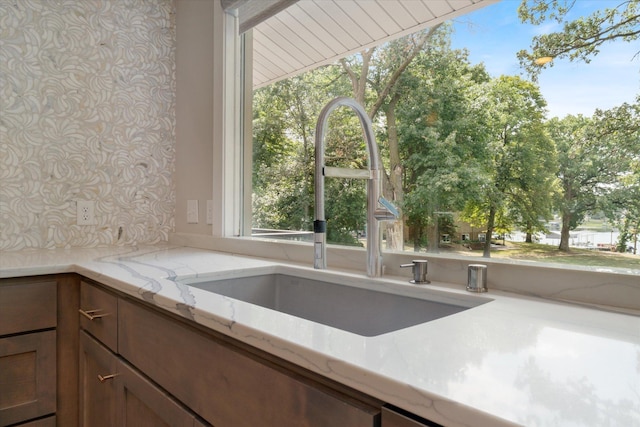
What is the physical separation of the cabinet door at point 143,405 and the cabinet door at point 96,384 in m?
0.06

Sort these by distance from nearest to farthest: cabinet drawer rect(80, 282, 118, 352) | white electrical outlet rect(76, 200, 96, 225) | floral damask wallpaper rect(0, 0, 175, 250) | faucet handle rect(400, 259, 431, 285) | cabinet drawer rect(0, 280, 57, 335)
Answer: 1. faucet handle rect(400, 259, 431, 285)
2. cabinet drawer rect(80, 282, 118, 352)
3. cabinet drawer rect(0, 280, 57, 335)
4. floral damask wallpaper rect(0, 0, 175, 250)
5. white electrical outlet rect(76, 200, 96, 225)

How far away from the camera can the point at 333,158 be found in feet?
5.24

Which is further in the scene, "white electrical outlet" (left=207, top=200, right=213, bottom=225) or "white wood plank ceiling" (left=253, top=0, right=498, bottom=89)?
"white electrical outlet" (left=207, top=200, right=213, bottom=225)

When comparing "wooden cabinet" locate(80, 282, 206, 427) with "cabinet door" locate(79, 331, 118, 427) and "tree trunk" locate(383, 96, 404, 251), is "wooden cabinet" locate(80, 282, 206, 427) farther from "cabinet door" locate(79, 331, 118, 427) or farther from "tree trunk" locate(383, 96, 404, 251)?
"tree trunk" locate(383, 96, 404, 251)

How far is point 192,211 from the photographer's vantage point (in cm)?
215

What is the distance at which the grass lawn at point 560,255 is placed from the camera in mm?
946

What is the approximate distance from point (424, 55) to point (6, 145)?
5.58 ft

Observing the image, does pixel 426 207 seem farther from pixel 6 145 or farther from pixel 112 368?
pixel 6 145

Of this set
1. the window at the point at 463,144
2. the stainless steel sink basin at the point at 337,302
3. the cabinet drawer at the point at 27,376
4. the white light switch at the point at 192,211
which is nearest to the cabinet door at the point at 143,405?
the stainless steel sink basin at the point at 337,302

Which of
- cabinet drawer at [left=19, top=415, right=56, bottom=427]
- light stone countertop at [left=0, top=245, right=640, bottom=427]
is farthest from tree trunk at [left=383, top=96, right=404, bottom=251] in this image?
cabinet drawer at [left=19, top=415, right=56, bottom=427]

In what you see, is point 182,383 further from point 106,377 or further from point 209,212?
point 209,212

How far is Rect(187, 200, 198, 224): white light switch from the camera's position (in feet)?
6.98

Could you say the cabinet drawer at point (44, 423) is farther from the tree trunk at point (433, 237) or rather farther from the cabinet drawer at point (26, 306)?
the tree trunk at point (433, 237)

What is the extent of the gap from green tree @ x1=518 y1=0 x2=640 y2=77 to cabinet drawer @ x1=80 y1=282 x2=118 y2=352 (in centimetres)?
132
